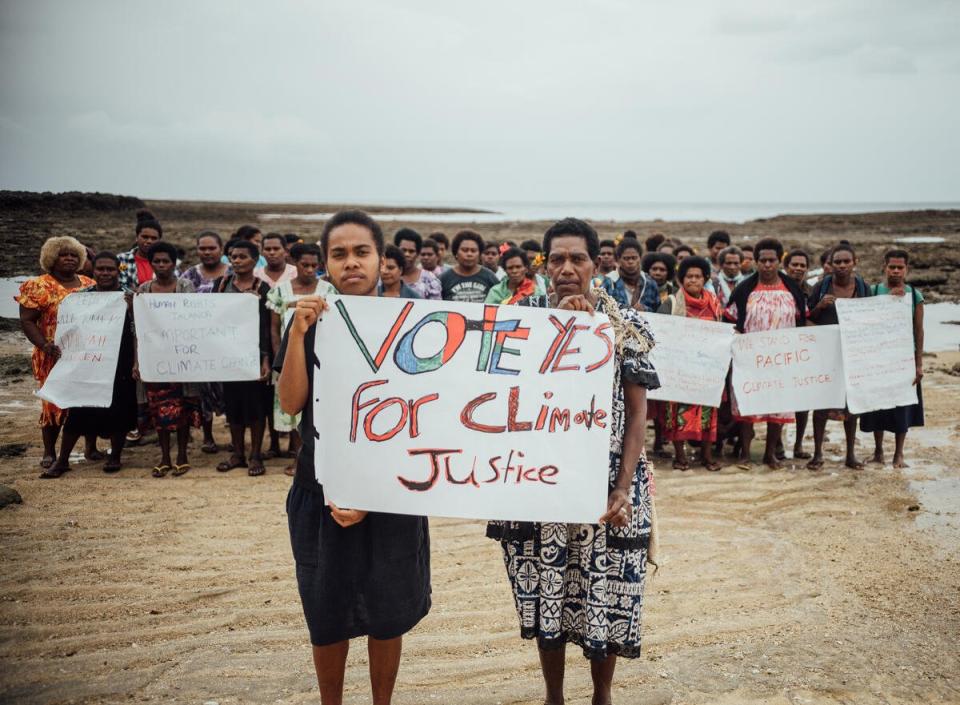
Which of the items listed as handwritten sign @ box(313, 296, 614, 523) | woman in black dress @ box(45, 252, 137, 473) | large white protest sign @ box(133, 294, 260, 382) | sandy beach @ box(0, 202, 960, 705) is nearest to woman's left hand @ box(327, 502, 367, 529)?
handwritten sign @ box(313, 296, 614, 523)

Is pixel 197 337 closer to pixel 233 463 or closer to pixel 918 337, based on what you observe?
pixel 233 463

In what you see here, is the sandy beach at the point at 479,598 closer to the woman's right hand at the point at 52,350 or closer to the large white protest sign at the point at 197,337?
the large white protest sign at the point at 197,337

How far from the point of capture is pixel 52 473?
21.1 ft

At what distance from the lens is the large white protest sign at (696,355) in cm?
670

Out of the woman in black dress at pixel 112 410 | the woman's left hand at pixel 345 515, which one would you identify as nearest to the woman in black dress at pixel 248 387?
the woman in black dress at pixel 112 410

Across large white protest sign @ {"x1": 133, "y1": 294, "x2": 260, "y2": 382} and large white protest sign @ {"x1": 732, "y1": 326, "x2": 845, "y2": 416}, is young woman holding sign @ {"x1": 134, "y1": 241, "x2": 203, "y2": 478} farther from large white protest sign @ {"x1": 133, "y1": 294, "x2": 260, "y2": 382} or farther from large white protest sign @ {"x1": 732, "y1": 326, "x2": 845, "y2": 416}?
large white protest sign @ {"x1": 732, "y1": 326, "x2": 845, "y2": 416}

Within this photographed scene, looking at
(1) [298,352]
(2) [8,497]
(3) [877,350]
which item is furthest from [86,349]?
(3) [877,350]

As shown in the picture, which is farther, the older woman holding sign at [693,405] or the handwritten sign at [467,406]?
the older woman holding sign at [693,405]

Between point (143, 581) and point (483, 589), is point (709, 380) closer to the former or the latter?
point (483, 589)

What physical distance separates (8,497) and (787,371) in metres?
7.09

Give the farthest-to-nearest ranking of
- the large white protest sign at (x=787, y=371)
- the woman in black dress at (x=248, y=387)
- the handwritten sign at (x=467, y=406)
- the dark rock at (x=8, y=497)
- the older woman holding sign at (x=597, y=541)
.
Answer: the large white protest sign at (x=787, y=371)
the woman in black dress at (x=248, y=387)
the dark rock at (x=8, y=497)
the older woman holding sign at (x=597, y=541)
the handwritten sign at (x=467, y=406)

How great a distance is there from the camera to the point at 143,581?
448cm

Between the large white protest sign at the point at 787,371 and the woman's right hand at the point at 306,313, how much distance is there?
5.27 m

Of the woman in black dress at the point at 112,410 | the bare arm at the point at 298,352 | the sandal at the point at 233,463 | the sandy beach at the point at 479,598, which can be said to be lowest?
the sandy beach at the point at 479,598
